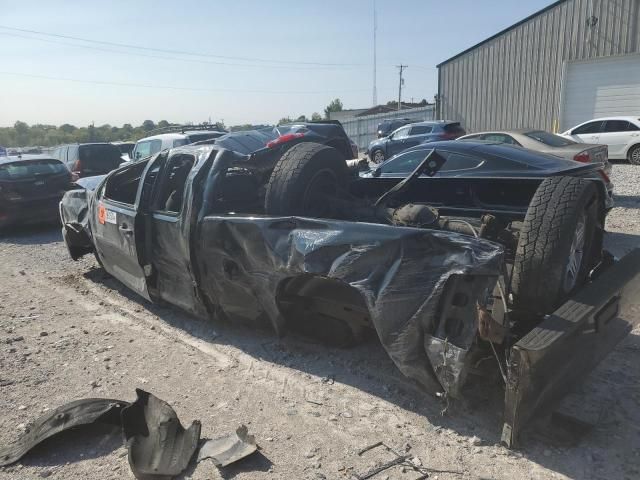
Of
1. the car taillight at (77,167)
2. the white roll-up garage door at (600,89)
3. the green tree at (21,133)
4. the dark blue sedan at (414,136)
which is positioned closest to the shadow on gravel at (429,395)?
the car taillight at (77,167)

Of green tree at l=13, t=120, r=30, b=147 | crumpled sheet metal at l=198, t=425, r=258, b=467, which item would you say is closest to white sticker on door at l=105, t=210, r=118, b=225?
crumpled sheet metal at l=198, t=425, r=258, b=467

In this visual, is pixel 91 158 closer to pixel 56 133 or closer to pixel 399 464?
pixel 399 464

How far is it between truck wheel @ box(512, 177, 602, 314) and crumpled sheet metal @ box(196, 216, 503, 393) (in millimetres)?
508

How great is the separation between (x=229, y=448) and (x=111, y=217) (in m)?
3.16

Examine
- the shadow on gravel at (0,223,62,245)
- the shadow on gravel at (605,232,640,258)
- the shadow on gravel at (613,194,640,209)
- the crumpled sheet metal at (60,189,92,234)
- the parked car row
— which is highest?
the parked car row

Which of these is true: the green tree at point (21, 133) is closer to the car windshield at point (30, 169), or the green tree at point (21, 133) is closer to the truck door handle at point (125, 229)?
the car windshield at point (30, 169)

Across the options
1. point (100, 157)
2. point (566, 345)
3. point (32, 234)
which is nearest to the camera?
point (566, 345)

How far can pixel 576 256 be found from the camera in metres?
3.64

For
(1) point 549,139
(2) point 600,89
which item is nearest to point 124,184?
(1) point 549,139

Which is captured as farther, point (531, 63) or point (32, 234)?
point (531, 63)

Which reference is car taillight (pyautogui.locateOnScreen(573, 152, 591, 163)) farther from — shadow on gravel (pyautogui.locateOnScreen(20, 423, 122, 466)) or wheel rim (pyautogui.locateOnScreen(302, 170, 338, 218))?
shadow on gravel (pyautogui.locateOnScreen(20, 423, 122, 466))

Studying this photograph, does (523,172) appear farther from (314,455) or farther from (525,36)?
(525,36)

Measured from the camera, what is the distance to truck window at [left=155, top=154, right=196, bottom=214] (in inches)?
187

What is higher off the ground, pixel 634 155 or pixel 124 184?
pixel 124 184
